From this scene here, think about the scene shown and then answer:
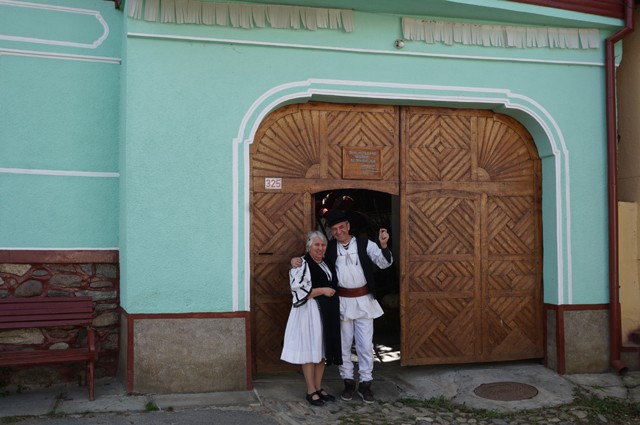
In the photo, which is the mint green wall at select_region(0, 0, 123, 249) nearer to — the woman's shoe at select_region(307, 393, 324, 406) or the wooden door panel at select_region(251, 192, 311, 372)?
the wooden door panel at select_region(251, 192, 311, 372)

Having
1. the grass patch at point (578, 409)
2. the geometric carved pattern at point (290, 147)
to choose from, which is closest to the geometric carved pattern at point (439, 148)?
the geometric carved pattern at point (290, 147)

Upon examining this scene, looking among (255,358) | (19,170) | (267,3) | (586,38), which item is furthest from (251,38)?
(586,38)

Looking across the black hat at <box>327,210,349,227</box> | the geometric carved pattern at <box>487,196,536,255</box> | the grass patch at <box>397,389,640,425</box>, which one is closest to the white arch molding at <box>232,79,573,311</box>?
the geometric carved pattern at <box>487,196,536,255</box>

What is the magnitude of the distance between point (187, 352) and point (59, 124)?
8.15ft

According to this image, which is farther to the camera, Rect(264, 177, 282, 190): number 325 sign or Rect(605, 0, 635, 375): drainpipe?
Rect(605, 0, 635, 375): drainpipe

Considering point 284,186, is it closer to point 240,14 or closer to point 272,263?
point 272,263

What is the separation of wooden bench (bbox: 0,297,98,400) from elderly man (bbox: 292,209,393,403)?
2.25 metres

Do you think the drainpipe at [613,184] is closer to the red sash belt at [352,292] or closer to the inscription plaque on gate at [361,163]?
the inscription plaque on gate at [361,163]

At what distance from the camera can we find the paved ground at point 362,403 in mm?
5414

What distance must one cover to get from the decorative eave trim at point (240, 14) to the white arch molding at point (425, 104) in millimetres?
572

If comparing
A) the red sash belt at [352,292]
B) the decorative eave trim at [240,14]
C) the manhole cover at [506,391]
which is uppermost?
the decorative eave trim at [240,14]

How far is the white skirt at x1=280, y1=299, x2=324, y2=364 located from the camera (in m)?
5.88

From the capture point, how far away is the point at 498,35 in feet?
22.6

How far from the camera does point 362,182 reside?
22.3 ft
